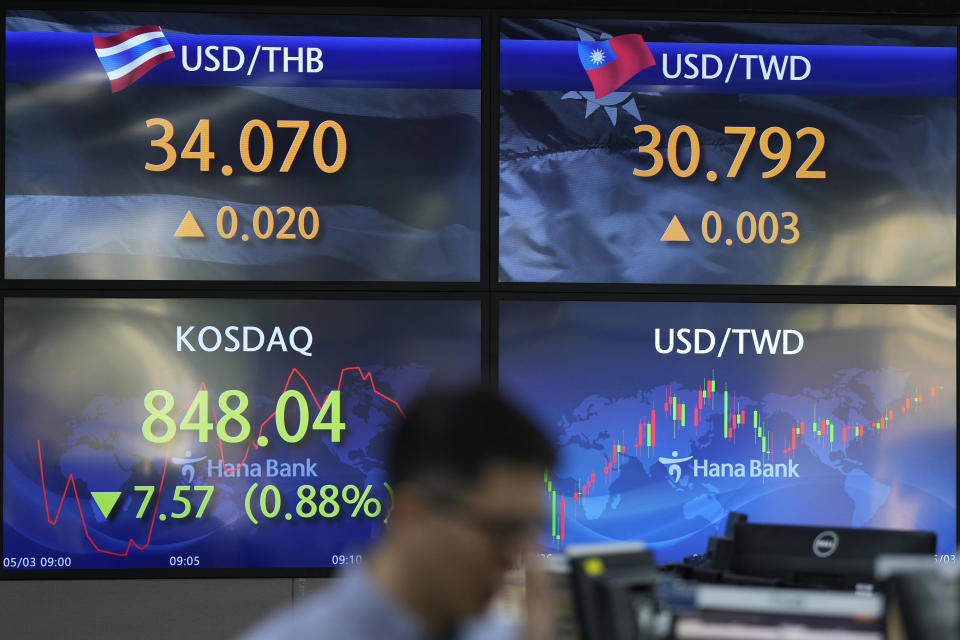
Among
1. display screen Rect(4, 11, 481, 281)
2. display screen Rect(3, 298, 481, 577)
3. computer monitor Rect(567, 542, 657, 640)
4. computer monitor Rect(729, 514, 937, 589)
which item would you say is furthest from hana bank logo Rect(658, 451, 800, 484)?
computer monitor Rect(567, 542, 657, 640)

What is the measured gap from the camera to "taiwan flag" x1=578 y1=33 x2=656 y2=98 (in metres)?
4.09

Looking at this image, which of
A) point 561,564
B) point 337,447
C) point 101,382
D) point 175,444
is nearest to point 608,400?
point 337,447

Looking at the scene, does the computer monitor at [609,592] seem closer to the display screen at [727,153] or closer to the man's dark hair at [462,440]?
the man's dark hair at [462,440]

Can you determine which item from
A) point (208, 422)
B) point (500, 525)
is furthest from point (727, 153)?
point (500, 525)

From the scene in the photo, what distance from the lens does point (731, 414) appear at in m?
4.05

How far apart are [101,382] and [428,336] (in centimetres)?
119

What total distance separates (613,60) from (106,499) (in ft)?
8.01

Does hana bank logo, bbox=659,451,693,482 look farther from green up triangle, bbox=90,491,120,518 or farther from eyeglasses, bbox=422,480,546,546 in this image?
eyeglasses, bbox=422,480,546,546

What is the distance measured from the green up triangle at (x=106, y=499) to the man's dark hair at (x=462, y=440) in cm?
312

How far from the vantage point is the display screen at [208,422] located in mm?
3900

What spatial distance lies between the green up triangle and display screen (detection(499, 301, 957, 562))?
1455 millimetres

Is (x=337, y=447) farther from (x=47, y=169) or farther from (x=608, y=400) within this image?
(x=47, y=169)

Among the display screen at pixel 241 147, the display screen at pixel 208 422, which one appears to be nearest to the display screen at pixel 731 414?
the display screen at pixel 208 422
